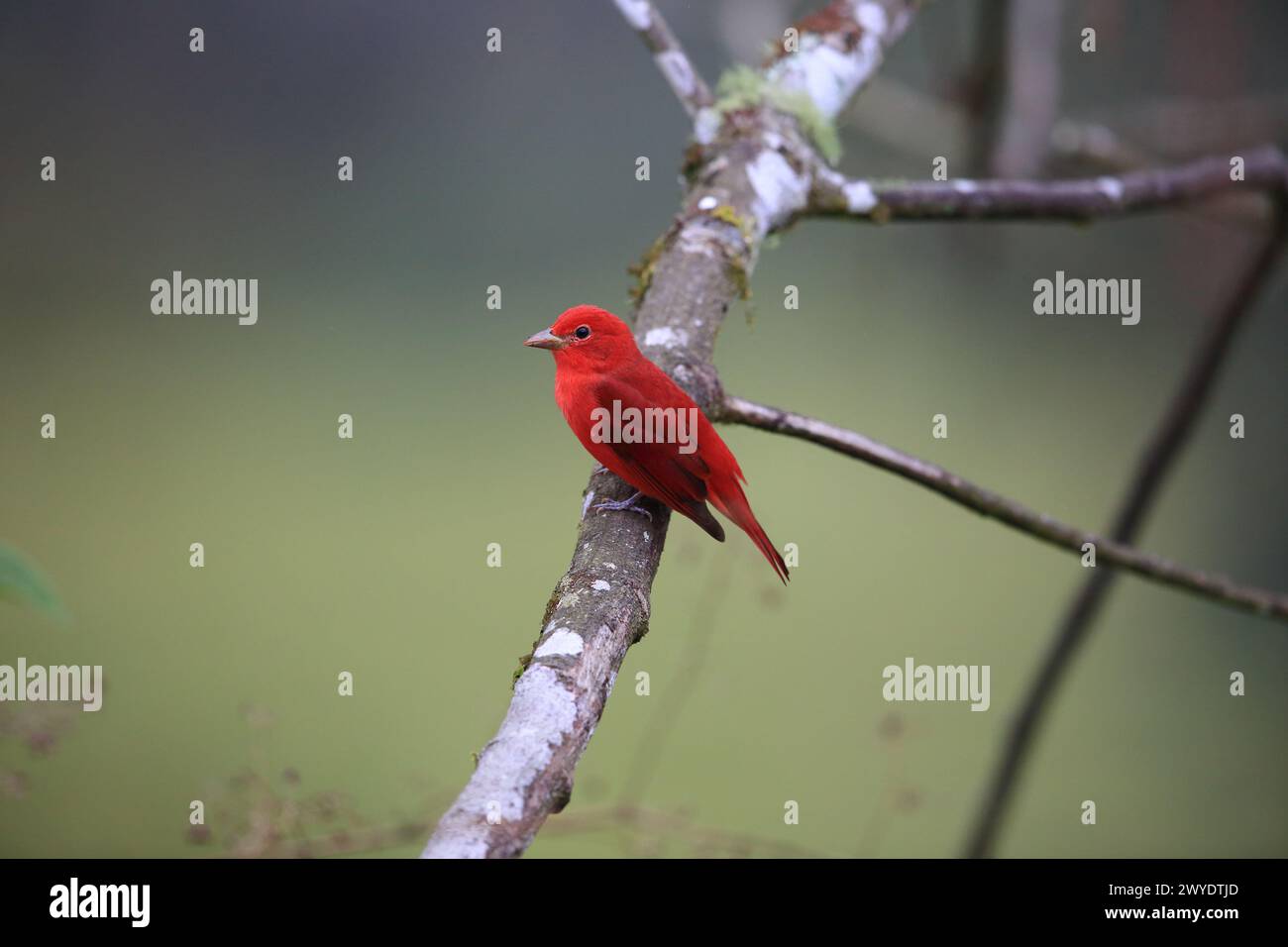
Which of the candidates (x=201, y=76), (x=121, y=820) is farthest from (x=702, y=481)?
(x=201, y=76)

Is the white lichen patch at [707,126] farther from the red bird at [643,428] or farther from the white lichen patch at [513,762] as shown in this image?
the white lichen patch at [513,762]

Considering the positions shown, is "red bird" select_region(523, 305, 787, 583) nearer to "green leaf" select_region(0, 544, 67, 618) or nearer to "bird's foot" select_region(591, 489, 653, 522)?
"bird's foot" select_region(591, 489, 653, 522)

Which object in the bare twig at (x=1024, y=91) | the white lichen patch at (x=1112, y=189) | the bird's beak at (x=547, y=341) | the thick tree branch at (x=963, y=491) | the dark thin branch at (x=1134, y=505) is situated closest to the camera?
the thick tree branch at (x=963, y=491)

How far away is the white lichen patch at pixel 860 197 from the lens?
2.06 m

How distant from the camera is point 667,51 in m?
2.10

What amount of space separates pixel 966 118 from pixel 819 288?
2623 mm

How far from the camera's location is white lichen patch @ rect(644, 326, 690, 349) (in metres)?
1.73

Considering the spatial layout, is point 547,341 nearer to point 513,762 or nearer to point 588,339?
point 588,339

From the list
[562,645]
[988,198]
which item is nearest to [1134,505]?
[988,198]

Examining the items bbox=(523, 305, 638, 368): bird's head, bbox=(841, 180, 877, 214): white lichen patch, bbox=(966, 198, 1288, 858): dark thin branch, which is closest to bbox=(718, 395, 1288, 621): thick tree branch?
bbox=(523, 305, 638, 368): bird's head

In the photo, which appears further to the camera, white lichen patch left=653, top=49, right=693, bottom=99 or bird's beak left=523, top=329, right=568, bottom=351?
white lichen patch left=653, top=49, right=693, bottom=99

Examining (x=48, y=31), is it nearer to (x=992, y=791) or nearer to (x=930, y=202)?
(x=930, y=202)

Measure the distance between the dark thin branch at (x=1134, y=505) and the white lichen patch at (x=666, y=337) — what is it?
142 centimetres

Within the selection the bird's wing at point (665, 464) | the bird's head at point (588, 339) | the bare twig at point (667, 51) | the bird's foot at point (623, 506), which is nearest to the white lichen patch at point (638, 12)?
the bare twig at point (667, 51)
